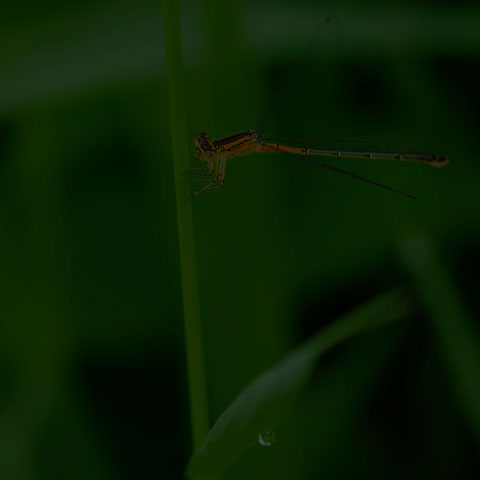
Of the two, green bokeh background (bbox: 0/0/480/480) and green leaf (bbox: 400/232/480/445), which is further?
green leaf (bbox: 400/232/480/445)

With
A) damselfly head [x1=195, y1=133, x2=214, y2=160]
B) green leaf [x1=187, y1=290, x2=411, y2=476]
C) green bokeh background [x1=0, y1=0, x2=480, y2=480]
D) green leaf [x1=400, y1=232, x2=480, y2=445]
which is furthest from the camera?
green leaf [x1=400, y1=232, x2=480, y2=445]

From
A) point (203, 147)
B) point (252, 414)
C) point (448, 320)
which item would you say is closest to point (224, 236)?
point (203, 147)

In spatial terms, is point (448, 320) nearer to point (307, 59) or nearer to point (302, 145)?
point (302, 145)

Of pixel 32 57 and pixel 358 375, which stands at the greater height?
pixel 32 57

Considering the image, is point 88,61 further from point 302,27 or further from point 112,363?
point 112,363

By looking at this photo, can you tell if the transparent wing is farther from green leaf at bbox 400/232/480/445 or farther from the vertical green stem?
A: the vertical green stem

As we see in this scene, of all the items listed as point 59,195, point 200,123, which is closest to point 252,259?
point 200,123

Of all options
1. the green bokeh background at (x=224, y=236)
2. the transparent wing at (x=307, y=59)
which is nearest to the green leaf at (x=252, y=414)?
the green bokeh background at (x=224, y=236)

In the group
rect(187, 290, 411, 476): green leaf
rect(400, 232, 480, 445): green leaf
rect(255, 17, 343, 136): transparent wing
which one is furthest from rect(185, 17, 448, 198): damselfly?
rect(187, 290, 411, 476): green leaf
